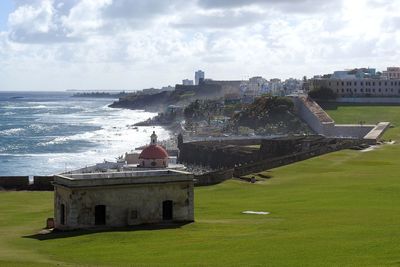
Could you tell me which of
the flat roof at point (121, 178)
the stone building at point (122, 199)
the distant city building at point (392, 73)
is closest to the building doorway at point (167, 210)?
the stone building at point (122, 199)

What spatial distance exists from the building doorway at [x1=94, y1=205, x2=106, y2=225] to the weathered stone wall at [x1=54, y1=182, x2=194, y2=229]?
128mm

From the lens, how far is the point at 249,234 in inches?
1105

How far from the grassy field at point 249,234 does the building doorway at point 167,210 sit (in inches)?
50.3

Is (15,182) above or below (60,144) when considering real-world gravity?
above

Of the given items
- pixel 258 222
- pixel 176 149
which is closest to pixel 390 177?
pixel 258 222

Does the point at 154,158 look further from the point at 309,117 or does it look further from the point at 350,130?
the point at 309,117

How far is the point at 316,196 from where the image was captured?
41.7 m

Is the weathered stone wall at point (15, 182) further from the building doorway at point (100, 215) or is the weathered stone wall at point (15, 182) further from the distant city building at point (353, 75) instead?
the distant city building at point (353, 75)

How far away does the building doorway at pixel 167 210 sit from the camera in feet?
111

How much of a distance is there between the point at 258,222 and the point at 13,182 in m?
24.7

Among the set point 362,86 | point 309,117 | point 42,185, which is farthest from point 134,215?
point 362,86

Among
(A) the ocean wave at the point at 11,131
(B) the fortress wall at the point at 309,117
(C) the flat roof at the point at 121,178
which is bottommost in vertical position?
(A) the ocean wave at the point at 11,131

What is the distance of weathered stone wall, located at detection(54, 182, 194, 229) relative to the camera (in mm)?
32312

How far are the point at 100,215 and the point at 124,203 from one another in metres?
1.12
